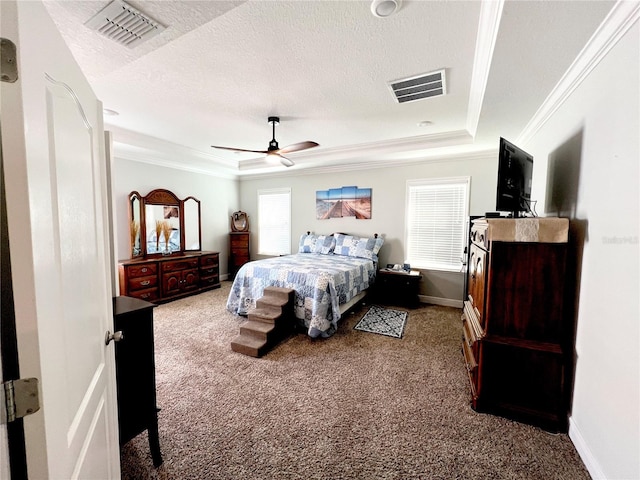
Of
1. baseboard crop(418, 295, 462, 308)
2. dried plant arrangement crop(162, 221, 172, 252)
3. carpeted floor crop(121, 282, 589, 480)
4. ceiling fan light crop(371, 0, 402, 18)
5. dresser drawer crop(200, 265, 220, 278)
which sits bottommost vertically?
carpeted floor crop(121, 282, 589, 480)

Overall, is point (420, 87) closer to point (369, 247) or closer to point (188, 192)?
point (369, 247)

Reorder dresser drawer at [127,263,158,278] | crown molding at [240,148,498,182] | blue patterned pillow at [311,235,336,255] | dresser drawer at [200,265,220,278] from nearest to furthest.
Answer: dresser drawer at [127,263,158,278] < crown molding at [240,148,498,182] < blue patterned pillow at [311,235,336,255] < dresser drawer at [200,265,220,278]

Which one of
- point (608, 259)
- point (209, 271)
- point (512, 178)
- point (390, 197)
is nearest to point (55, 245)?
point (608, 259)

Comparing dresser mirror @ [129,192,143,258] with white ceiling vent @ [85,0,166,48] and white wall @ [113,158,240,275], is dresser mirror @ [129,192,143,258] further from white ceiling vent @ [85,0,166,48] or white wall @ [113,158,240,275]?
white ceiling vent @ [85,0,166,48]

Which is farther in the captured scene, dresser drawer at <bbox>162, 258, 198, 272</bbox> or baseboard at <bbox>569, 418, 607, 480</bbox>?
dresser drawer at <bbox>162, 258, 198, 272</bbox>

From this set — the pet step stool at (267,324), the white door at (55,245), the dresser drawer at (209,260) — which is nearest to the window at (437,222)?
the pet step stool at (267,324)

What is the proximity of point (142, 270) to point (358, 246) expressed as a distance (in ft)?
11.4

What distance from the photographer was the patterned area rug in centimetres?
342

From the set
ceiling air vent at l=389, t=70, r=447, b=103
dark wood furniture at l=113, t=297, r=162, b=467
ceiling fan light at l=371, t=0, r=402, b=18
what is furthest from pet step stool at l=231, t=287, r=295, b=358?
ceiling fan light at l=371, t=0, r=402, b=18

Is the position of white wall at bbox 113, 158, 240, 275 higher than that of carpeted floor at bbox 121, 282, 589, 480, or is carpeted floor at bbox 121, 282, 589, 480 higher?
white wall at bbox 113, 158, 240, 275

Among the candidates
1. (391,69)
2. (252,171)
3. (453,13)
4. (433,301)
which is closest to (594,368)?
(453,13)

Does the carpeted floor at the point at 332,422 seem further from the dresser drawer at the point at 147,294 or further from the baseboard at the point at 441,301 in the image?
the baseboard at the point at 441,301

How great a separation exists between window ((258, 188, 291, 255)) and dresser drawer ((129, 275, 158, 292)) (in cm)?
242

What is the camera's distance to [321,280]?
10.7 feet
